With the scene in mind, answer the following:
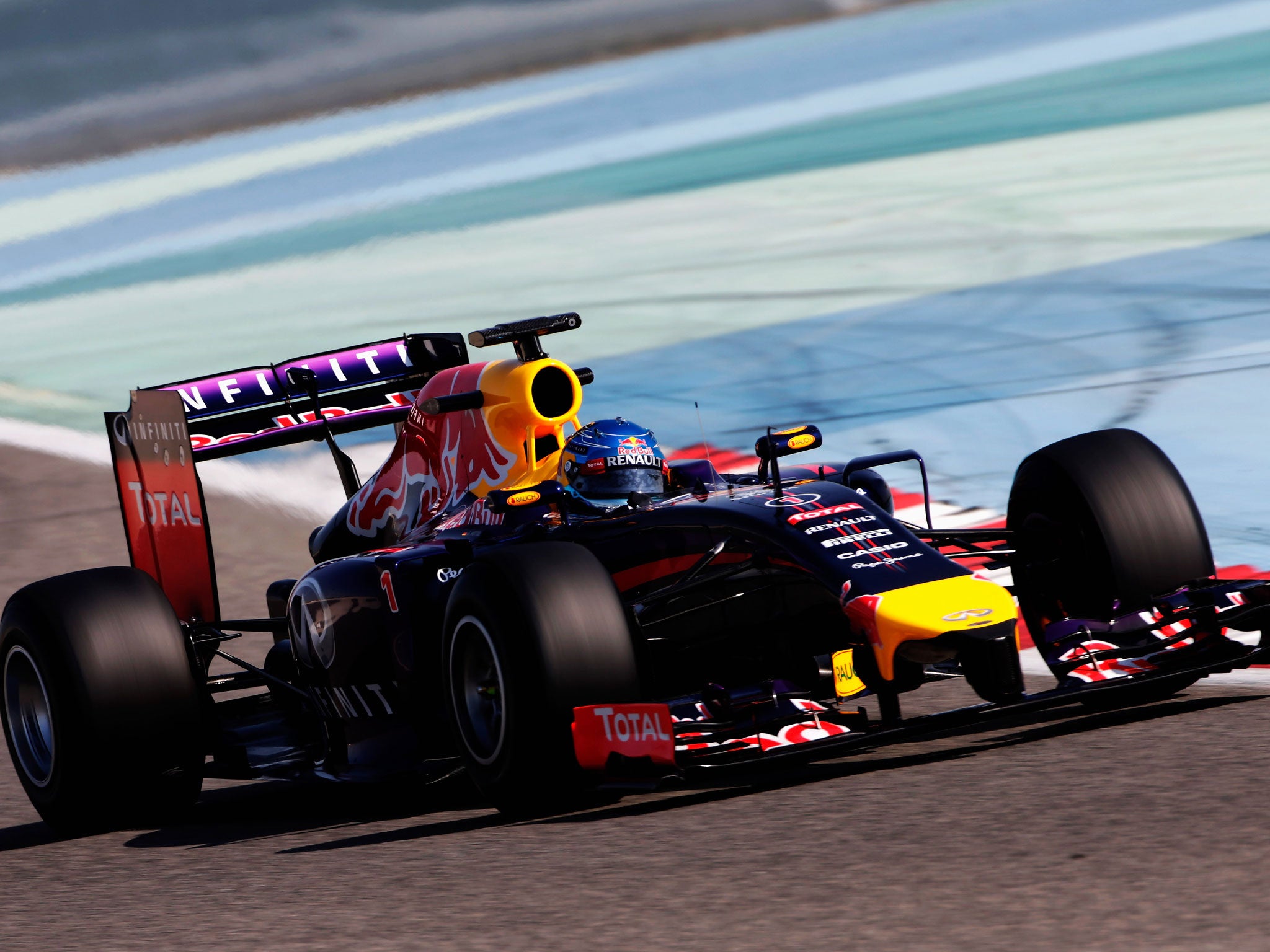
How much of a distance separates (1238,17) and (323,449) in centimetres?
2041

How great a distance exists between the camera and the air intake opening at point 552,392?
801 cm

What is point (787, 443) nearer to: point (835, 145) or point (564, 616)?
point (564, 616)

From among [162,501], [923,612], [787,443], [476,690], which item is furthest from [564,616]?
[162,501]

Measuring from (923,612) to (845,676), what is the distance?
15.7 inches

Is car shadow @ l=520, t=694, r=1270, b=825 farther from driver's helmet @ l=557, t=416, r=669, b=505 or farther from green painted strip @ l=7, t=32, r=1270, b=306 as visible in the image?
green painted strip @ l=7, t=32, r=1270, b=306

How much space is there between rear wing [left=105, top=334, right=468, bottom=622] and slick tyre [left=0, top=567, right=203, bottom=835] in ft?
3.26

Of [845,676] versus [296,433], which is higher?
[296,433]

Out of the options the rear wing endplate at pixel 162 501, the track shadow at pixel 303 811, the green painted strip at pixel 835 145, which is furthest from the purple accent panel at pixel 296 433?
the green painted strip at pixel 835 145

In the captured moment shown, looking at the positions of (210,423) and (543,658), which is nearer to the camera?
(543,658)

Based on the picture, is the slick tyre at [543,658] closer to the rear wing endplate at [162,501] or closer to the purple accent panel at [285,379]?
the rear wing endplate at [162,501]

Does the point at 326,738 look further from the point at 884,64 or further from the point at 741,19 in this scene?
the point at 741,19

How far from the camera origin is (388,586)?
729 cm

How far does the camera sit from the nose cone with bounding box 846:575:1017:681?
5.95 metres

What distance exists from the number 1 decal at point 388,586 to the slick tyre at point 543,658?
3.22ft
